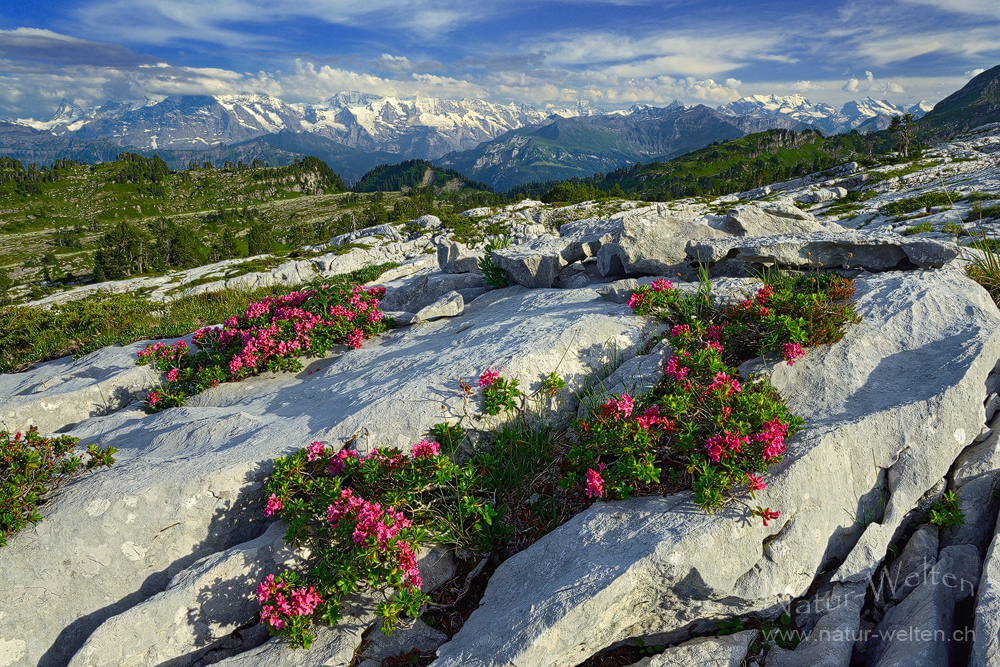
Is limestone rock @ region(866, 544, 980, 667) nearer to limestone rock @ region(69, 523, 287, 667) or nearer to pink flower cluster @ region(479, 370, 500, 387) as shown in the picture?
pink flower cluster @ region(479, 370, 500, 387)

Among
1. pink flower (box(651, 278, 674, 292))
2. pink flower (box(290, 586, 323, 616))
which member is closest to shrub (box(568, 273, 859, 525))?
pink flower (box(651, 278, 674, 292))

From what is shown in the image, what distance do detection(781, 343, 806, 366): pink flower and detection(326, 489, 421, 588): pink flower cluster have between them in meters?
6.12

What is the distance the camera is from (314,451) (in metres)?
6.52

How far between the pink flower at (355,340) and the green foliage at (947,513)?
424 inches

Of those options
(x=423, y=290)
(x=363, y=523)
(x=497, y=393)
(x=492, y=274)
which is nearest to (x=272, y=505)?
(x=363, y=523)

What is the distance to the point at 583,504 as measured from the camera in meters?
6.58

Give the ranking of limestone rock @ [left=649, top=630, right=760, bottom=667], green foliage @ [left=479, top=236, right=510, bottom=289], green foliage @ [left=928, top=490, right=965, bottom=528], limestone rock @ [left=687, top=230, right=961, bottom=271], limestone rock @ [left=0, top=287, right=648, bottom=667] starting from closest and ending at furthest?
limestone rock @ [left=649, top=630, right=760, bottom=667], green foliage @ [left=928, top=490, right=965, bottom=528], limestone rock @ [left=0, top=287, right=648, bottom=667], limestone rock @ [left=687, top=230, right=961, bottom=271], green foliage @ [left=479, top=236, right=510, bottom=289]

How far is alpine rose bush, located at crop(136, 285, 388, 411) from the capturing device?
1063 cm

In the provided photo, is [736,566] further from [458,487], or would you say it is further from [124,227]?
[124,227]

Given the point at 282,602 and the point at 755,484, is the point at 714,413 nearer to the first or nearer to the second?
A: the point at 755,484

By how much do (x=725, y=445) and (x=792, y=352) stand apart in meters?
2.52

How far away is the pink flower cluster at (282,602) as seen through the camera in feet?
17.0

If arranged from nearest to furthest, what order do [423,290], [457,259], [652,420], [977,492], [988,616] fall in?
[988,616]
[977,492]
[652,420]
[423,290]
[457,259]

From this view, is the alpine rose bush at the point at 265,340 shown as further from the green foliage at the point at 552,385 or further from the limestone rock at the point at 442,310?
the green foliage at the point at 552,385
